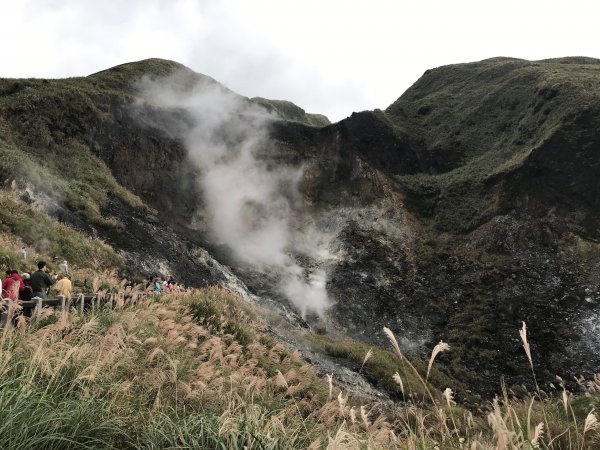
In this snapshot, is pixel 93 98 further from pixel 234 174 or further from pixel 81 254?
pixel 81 254

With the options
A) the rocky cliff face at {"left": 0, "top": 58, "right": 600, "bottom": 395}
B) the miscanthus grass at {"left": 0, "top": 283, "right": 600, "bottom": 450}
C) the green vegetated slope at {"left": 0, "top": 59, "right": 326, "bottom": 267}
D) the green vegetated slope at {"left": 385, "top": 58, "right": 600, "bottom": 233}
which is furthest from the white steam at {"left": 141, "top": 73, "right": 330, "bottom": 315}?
the miscanthus grass at {"left": 0, "top": 283, "right": 600, "bottom": 450}

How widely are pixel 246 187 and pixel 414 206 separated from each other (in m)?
16.5

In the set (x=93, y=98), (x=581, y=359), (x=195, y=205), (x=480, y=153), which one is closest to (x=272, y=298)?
(x=195, y=205)

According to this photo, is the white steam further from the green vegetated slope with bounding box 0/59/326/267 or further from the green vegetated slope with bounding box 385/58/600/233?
the green vegetated slope with bounding box 385/58/600/233

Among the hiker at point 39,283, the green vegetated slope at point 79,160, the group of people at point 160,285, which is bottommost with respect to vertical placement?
the group of people at point 160,285

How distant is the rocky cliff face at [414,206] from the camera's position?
29.8m

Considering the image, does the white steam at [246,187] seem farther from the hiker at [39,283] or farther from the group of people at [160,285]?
the hiker at [39,283]

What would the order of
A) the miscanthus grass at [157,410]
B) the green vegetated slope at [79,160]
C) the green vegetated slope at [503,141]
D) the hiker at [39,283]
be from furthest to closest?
the green vegetated slope at [503,141], the green vegetated slope at [79,160], the hiker at [39,283], the miscanthus grass at [157,410]

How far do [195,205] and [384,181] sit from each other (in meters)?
18.9

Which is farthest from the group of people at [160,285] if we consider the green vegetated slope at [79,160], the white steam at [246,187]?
the white steam at [246,187]

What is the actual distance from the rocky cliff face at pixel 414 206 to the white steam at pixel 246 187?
605 mm

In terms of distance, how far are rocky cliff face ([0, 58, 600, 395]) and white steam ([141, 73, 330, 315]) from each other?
0.61 m

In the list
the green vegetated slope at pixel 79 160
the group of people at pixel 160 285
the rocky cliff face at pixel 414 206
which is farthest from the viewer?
the rocky cliff face at pixel 414 206

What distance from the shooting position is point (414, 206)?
46.6 meters
